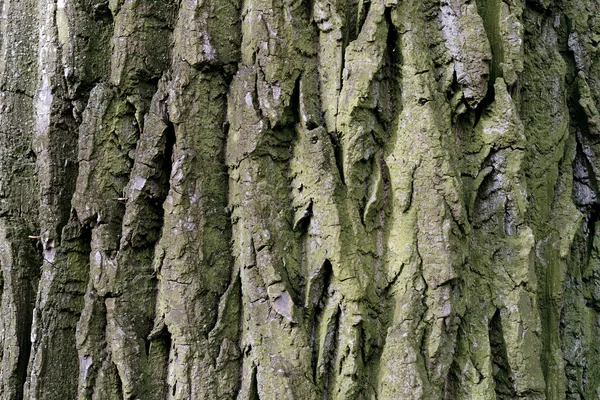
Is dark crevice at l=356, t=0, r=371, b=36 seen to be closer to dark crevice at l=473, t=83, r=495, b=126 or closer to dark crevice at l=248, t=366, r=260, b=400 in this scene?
dark crevice at l=473, t=83, r=495, b=126

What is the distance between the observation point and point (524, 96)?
2.36 metres

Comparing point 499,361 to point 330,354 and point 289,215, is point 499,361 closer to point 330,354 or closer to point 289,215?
point 330,354

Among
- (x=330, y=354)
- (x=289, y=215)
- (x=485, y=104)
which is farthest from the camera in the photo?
(x=485, y=104)

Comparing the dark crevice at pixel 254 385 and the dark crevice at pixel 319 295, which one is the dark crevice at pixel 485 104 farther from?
the dark crevice at pixel 254 385

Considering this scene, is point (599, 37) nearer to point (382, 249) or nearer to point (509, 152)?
point (509, 152)

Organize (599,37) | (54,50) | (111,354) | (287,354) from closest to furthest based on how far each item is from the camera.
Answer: (287,354), (111,354), (54,50), (599,37)

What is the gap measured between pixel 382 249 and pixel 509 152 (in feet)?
1.92

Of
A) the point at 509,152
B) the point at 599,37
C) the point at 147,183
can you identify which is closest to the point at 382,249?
the point at 509,152

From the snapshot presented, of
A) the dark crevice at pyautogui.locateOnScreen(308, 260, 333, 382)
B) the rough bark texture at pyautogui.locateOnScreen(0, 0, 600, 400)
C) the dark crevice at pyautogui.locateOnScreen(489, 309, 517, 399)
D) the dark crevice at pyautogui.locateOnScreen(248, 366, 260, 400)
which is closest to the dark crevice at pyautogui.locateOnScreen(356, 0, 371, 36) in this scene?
the rough bark texture at pyautogui.locateOnScreen(0, 0, 600, 400)

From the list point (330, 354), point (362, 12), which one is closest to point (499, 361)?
point (330, 354)

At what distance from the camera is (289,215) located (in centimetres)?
197

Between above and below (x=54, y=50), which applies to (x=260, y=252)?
below

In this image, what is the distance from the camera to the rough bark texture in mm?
1879

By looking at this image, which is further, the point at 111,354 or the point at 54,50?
the point at 54,50
